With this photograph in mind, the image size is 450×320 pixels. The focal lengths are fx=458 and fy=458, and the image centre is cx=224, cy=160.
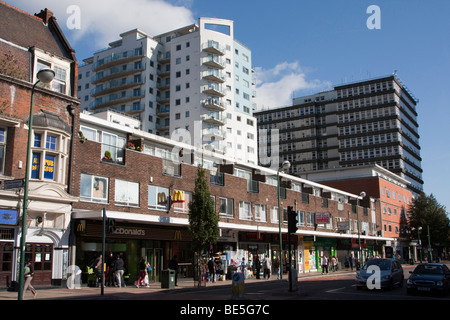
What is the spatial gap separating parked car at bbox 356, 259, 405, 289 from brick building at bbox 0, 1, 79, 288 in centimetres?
1461

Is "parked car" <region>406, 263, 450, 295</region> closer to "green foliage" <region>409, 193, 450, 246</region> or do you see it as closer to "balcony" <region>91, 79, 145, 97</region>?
"green foliage" <region>409, 193, 450, 246</region>

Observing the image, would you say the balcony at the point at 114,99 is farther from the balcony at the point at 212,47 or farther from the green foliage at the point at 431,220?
the green foliage at the point at 431,220

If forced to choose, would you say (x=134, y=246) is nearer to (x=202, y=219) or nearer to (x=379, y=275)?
(x=202, y=219)

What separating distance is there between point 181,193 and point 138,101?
49599 mm

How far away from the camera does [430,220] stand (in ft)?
251

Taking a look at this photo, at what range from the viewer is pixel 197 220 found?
2642cm

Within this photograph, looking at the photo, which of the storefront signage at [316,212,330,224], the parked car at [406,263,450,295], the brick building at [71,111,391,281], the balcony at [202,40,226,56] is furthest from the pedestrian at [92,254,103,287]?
the balcony at [202,40,226,56]

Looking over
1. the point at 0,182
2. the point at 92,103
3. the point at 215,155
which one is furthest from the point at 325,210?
the point at 92,103

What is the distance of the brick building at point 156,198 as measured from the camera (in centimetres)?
2495

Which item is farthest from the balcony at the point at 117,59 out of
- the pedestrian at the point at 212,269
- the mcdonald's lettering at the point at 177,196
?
the pedestrian at the point at 212,269

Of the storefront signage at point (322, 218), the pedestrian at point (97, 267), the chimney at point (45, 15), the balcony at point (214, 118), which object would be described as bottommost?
the pedestrian at point (97, 267)

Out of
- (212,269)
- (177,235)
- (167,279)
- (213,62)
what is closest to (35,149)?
(167,279)

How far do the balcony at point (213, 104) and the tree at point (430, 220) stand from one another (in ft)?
Answer: 124
